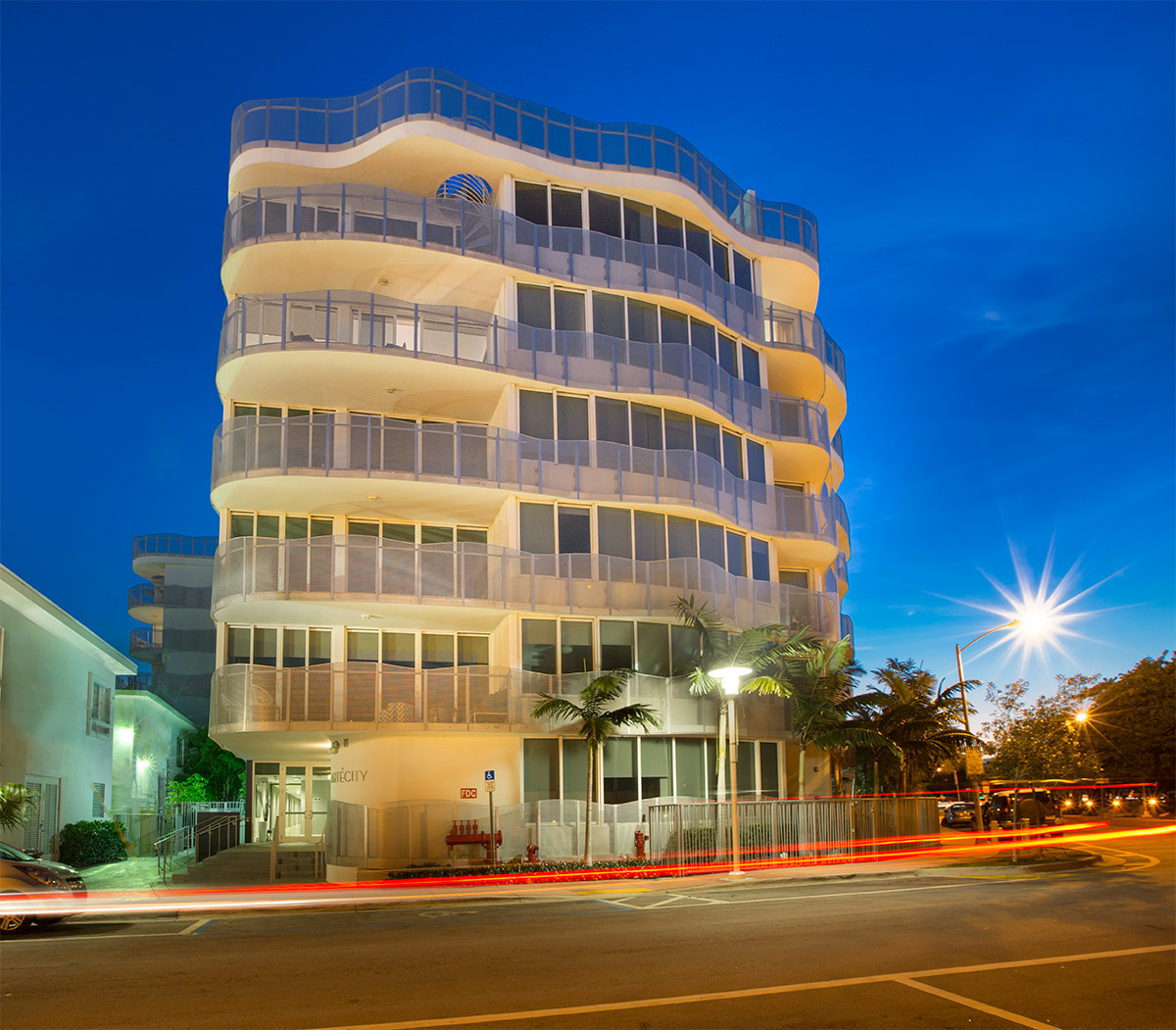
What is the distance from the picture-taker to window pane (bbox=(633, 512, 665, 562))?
29.0 metres

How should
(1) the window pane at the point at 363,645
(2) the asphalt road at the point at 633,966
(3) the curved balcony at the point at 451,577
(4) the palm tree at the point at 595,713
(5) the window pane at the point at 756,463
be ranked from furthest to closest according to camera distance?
(5) the window pane at the point at 756,463 → (1) the window pane at the point at 363,645 → (3) the curved balcony at the point at 451,577 → (4) the palm tree at the point at 595,713 → (2) the asphalt road at the point at 633,966

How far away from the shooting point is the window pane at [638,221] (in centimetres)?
3111

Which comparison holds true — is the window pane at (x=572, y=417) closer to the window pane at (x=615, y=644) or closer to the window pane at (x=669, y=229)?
the window pane at (x=615, y=644)

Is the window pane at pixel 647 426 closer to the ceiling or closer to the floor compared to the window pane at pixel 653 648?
closer to the ceiling

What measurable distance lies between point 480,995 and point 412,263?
2197cm

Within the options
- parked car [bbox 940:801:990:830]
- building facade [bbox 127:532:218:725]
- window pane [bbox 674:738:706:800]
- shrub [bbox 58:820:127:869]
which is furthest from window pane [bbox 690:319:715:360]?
building facade [bbox 127:532:218:725]

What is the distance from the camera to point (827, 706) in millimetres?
27828

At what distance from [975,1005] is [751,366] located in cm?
2617

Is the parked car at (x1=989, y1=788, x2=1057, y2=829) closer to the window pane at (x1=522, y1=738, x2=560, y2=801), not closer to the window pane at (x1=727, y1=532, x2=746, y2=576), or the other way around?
the window pane at (x1=727, y1=532, x2=746, y2=576)

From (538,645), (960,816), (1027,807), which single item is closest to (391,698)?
(538,645)

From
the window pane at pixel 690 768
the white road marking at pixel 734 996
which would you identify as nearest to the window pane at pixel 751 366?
the window pane at pixel 690 768

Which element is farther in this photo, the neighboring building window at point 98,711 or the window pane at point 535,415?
the neighboring building window at point 98,711

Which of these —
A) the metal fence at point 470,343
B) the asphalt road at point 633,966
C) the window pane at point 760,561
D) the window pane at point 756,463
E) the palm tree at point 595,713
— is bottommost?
the asphalt road at point 633,966

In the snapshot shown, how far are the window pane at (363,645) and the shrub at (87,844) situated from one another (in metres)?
9.21
